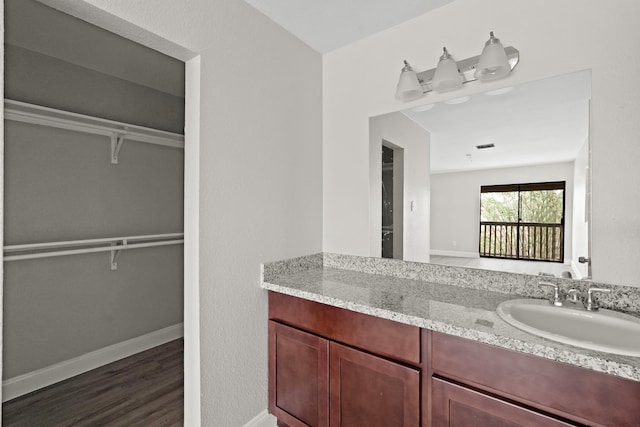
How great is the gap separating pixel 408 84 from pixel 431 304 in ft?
3.88

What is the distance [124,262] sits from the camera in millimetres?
2666

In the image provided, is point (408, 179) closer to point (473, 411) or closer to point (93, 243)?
point (473, 411)

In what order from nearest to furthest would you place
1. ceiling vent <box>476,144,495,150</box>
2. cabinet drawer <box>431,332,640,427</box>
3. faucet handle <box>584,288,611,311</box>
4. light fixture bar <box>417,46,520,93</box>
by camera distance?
cabinet drawer <box>431,332,640,427</box> < faucet handle <box>584,288,611,311</box> < light fixture bar <box>417,46,520,93</box> < ceiling vent <box>476,144,495,150</box>

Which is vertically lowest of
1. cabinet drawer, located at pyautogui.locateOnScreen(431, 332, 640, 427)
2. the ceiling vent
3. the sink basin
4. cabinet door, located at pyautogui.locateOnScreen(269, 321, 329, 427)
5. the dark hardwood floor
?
the dark hardwood floor

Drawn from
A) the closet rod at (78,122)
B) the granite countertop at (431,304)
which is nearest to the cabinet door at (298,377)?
the granite countertop at (431,304)

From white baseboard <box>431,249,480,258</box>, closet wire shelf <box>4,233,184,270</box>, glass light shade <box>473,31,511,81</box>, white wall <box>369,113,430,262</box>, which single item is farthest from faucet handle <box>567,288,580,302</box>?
closet wire shelf <box>4,233,184,270</box>

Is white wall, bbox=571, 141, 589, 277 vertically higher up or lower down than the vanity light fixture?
lower down

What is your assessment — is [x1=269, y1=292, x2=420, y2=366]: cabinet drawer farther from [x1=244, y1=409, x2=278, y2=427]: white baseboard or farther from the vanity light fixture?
the vanity light fixture

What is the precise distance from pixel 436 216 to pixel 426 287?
17.5 inches

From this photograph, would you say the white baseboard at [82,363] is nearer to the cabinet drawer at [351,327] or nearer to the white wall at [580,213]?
the cabinet drawer at [351,327]

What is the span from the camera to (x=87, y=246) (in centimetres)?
243

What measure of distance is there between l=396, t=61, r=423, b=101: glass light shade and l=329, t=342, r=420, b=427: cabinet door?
140 centimetres

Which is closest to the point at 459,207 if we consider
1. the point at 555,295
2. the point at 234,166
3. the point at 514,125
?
the point at 514,125

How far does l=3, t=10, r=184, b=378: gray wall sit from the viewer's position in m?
2.10
